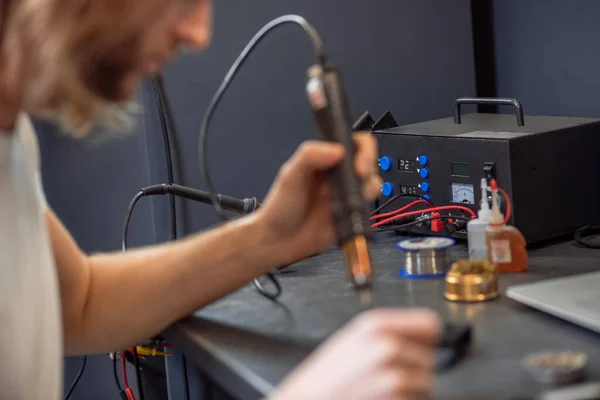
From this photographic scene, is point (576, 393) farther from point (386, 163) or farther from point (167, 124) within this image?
point (167, 124)

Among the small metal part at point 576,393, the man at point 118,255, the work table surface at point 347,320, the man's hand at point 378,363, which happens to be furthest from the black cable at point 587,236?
the man's hand at point 378,363

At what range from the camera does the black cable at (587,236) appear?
152 centimetres

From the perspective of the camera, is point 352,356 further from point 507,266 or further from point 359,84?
point 359,84

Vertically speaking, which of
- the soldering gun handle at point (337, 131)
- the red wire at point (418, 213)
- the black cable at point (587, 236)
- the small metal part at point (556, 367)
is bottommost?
the black cable at point (587, 236)

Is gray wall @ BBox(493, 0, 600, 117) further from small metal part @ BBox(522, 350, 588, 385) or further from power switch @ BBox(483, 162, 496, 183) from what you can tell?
small metal part @ BBox(522, 350, 588, 385)

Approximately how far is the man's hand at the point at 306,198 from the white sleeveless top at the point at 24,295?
29cm

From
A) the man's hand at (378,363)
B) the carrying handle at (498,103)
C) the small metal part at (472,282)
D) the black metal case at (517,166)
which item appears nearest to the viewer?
the man's hand at (378,363)

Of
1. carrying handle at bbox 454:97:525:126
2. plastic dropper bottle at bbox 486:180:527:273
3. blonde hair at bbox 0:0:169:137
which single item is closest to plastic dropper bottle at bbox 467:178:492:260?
plastic dropper bottle at bbox 486:180:527:273

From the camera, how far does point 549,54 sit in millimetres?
1921

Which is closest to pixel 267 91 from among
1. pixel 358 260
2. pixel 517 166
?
pixel 517 166

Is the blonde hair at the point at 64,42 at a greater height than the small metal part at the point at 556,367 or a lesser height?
greater

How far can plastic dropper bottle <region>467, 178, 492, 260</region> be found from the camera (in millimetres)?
1434

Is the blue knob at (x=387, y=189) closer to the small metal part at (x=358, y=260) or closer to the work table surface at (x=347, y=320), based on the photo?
the work table surface at (x=347, y=320)

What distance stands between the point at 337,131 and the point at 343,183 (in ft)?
0.21
